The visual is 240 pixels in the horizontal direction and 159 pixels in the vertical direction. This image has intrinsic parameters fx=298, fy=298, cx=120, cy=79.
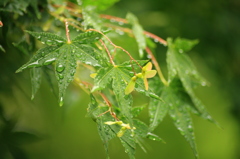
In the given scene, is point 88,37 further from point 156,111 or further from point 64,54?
point 156,111

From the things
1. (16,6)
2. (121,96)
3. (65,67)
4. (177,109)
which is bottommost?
(177,109)

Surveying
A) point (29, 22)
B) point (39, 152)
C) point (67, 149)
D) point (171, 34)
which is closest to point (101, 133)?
point (29, 22)

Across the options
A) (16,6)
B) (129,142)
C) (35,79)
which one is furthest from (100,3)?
(129,142)

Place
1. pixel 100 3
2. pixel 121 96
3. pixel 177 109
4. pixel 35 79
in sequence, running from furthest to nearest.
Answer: pixel 100 3 → pixel 177 109 → pixel 35 79 → pixel 121 96

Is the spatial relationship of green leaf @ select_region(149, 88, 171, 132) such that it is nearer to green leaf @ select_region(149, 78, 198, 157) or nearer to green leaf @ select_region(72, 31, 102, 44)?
green leaf @ select_region(149, 78, 198, 157)

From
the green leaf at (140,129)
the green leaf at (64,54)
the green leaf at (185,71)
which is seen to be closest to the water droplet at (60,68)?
the green leaf at (64,54)

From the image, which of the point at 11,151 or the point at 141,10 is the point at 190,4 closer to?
the point at 141,10
